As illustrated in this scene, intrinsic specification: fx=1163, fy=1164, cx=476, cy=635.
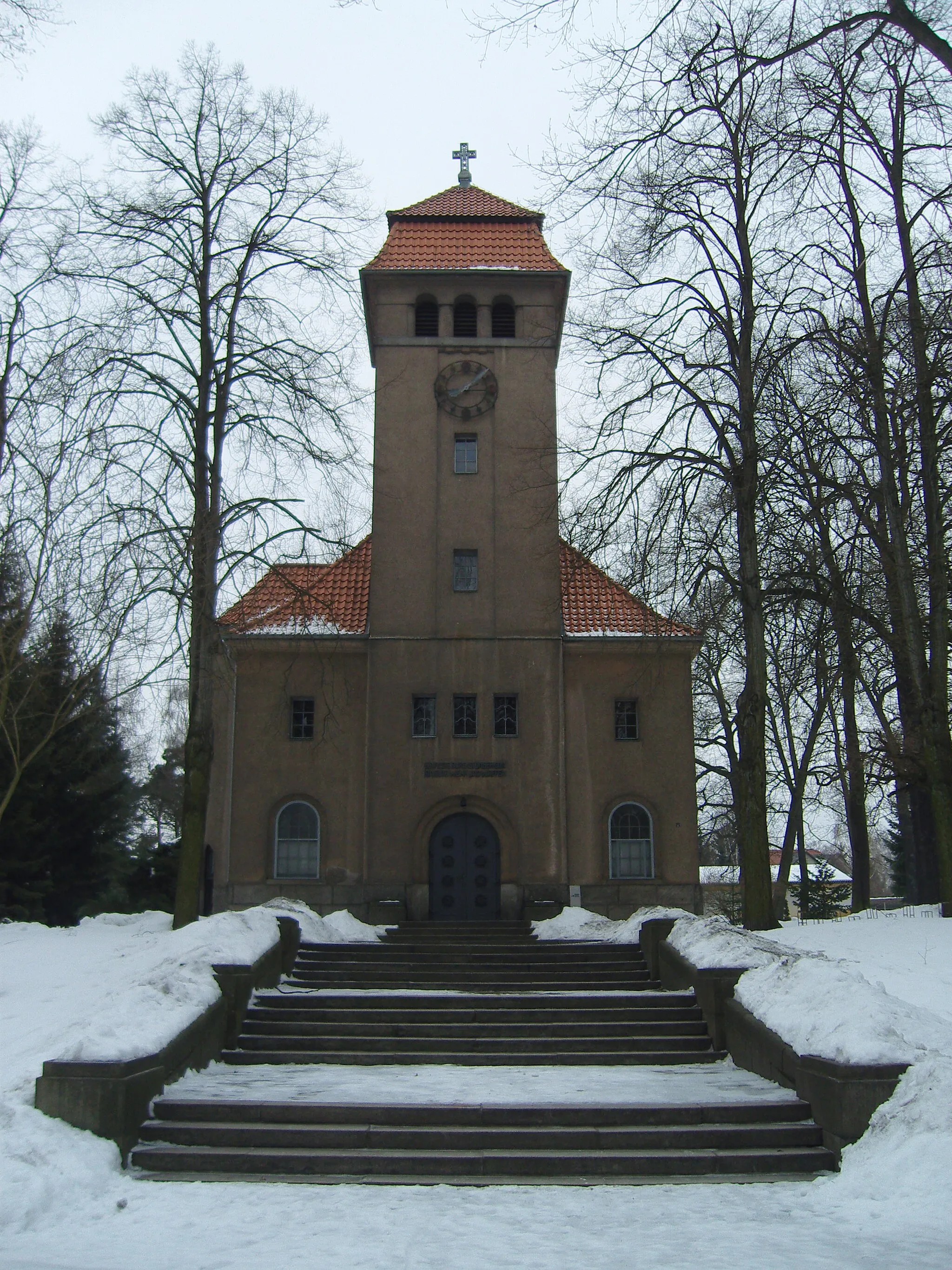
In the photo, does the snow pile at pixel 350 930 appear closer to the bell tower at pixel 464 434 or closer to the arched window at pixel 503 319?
the bell tower at pixel 464 434

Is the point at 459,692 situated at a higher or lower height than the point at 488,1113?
higher

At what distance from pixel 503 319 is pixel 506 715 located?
30.9ft

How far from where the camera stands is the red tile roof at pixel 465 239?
2705 cm

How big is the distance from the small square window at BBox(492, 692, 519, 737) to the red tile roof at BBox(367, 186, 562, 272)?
32.5 ft

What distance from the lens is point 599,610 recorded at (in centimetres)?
2684

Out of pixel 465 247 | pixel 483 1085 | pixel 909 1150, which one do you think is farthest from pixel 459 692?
pixel 909 1150

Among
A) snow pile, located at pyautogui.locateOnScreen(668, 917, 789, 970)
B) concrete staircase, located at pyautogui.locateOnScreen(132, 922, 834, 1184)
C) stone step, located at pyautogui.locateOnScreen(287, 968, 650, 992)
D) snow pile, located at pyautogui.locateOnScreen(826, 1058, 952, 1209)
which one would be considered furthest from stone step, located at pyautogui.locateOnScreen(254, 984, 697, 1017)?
snow pile, located at pyautogui.locateOnScreen(826, 1058, 952, 1209)

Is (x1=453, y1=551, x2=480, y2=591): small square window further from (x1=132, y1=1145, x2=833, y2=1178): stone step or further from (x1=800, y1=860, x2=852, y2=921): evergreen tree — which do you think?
(x1=132, y1=1145, x2=833, y2=1178): stone step

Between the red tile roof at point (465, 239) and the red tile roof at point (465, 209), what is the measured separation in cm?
2

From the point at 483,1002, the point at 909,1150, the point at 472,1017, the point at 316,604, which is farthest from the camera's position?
the point at 316,604

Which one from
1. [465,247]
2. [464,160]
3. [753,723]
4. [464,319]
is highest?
[464,160]

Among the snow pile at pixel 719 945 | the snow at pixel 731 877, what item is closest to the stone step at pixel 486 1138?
the snow pile at pixel 719 945

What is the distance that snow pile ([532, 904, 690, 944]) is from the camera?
1662 cm

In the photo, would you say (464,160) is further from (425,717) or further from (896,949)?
(896,949)
